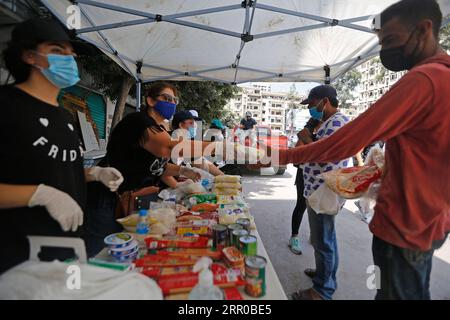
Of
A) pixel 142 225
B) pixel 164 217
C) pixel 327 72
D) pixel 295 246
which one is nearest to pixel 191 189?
pixel 164 217

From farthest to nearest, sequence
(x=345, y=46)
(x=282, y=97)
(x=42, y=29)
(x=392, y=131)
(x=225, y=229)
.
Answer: (x=282, y=97), (x=345, y=46), (x=225, y=229), (x=42, y=29), (x=392, y=131)

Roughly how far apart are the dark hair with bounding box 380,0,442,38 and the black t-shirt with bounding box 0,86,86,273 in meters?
1.69

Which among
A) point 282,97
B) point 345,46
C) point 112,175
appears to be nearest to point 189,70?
point 345,46

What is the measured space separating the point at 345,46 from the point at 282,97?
71.8 m

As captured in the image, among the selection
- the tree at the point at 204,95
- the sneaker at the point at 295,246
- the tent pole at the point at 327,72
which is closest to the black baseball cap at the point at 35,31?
the sneaker at the point at 295,246

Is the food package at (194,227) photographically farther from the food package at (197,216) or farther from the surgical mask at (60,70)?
Result: the surgical mask at (60,70)

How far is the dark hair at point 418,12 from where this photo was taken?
3.51 ft

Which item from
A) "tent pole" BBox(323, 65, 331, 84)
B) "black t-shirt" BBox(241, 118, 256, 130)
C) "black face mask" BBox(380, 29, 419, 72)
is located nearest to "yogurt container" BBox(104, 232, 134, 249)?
"black face mask" BBox(380, 29, 419, 72)

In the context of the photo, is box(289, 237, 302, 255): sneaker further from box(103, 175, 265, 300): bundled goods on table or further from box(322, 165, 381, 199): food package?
box(322, 165, 381, 199): food package

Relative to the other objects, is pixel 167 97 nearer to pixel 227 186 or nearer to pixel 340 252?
pixel 227 186

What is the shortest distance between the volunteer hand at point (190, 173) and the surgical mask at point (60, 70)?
5.18 ft

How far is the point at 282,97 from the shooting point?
72000 mm

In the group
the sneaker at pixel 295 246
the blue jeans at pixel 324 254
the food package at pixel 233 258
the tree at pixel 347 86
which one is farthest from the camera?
the tree at pixel 347 86

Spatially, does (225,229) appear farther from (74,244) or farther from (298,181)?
(298,181)
